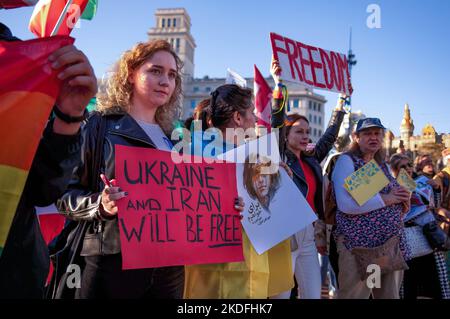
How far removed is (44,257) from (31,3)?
0.86m

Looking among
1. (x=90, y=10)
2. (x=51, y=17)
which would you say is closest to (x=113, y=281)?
(x=51, y=17)

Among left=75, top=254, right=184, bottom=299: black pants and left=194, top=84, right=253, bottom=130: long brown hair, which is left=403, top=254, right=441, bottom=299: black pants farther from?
left=75, top=254, right=184, bottom=299: black pants

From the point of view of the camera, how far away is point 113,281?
6.24 feet

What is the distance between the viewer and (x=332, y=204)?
13.4 feet

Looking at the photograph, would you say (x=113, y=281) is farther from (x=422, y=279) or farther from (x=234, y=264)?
(x=422, y=279)

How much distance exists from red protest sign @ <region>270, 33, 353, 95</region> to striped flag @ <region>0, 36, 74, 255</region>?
327 centimetres

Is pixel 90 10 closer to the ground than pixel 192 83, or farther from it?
closer to the ground

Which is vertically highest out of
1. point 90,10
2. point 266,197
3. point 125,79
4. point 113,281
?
point 90,10

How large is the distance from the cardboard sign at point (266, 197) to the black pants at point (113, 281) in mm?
757

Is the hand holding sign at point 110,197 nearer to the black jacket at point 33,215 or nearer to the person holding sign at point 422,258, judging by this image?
the black jacket at point 33,215

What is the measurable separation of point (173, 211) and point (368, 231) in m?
2.26

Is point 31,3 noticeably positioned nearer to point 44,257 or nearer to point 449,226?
point 44,257

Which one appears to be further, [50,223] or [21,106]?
[50,223]

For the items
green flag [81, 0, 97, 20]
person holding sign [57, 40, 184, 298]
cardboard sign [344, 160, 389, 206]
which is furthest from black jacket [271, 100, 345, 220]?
green flag [81, 0, 97, 20]
